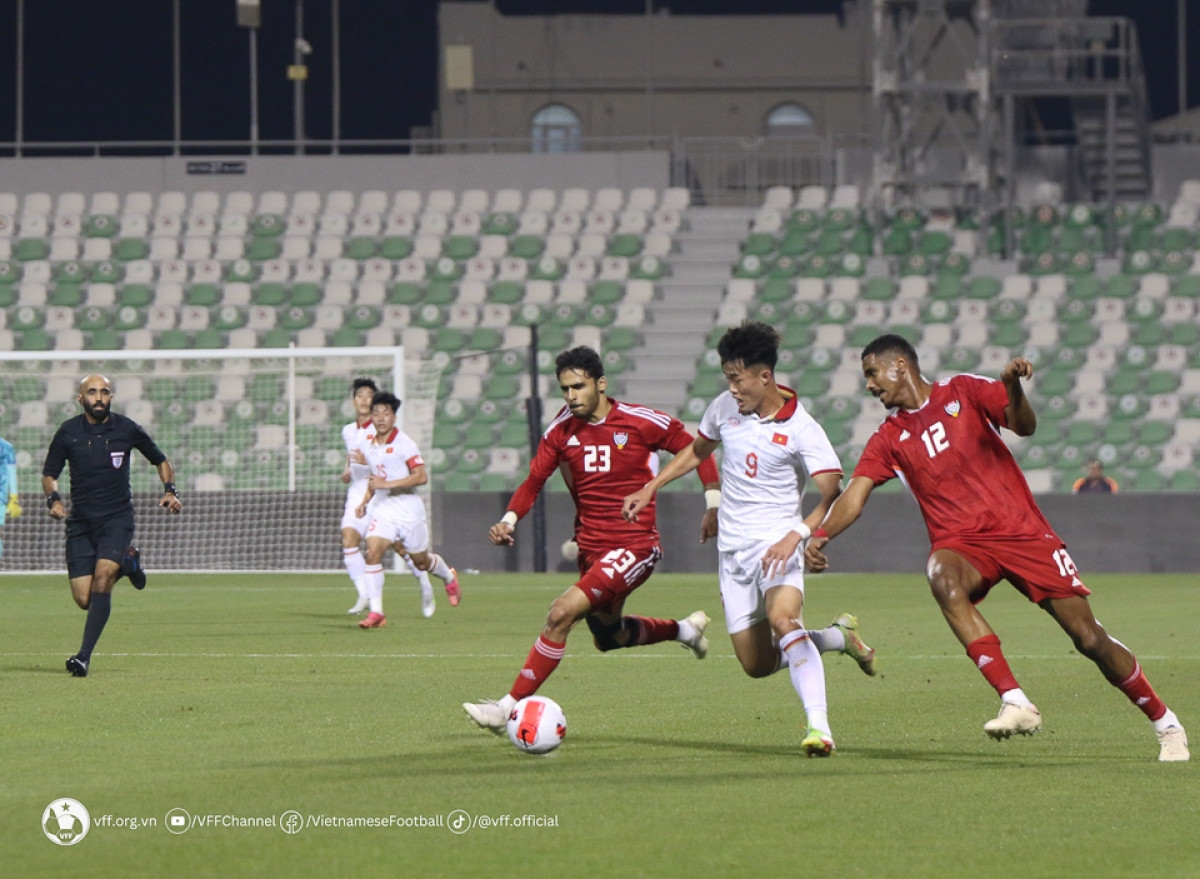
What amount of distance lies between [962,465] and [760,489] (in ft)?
3.19

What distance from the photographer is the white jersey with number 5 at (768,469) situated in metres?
8.41

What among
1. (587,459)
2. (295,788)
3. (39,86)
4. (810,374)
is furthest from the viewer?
(39,86)

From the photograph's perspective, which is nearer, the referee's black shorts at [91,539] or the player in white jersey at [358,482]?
the referee's black shorts at [91,539]

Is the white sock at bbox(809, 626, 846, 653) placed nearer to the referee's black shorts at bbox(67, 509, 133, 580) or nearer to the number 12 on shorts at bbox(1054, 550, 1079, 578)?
the number 12 on shorts at bbox(1054, 550, 1079, 578)

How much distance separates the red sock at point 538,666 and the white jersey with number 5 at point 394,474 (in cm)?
879

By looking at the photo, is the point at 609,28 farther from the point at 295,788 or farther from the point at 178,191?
the point at 295,788

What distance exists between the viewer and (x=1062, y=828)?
243 inches

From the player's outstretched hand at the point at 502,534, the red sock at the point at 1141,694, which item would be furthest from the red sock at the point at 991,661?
the player's outstretched hand at the point at 502,534

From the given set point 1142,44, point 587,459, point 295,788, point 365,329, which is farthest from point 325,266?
point 295,788

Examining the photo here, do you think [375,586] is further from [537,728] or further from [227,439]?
[227,439]

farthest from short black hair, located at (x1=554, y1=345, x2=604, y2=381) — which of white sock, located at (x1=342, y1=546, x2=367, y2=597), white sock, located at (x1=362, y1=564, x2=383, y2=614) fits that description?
white sock, located at (x1=342, y1=546, x2=367, y2=597)

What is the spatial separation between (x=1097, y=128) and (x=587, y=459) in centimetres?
2688

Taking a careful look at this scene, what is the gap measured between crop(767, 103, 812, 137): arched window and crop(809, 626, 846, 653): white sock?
3658cm

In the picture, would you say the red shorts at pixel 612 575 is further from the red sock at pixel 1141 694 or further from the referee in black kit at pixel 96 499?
the referee in black kit at pixel 96 499
